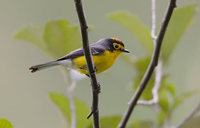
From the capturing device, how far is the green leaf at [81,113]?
2.33m

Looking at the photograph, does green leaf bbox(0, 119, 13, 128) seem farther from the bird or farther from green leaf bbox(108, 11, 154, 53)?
green leaf bbox(108, 11, 154, 53)

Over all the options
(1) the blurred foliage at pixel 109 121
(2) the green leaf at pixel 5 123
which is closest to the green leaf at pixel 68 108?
(1) the blurred foliage at pixel 109 121

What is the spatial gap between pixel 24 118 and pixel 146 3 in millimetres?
2892

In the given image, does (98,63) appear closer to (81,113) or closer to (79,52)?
(79,52)

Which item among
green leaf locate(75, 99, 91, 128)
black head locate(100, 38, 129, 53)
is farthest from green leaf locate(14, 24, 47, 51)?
black head locate(100, 38, 129, 53)

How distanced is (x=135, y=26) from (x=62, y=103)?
87 centimetres

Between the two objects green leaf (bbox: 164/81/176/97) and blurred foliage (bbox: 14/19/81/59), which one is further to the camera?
green leaf (bbox: 164/81/176/97)

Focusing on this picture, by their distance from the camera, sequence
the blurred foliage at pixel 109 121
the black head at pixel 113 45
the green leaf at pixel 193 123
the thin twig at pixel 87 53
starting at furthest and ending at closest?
the black head at pixel 113 45
the green leaf at pixel 193 123
the blurred foliage at pixel 109 121
the thin twig at pixel 87 53

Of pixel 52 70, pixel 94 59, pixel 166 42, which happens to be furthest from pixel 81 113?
pixel 52 70

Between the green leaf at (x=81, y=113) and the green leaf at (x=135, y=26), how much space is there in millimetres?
719

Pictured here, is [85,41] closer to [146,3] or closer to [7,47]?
[7,47]

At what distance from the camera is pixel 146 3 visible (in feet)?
19.7

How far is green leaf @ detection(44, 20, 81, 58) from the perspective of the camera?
2.47 m

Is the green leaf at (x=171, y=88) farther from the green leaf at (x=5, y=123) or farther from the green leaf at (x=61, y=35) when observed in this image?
the green leaf at (x=5, y=123)
